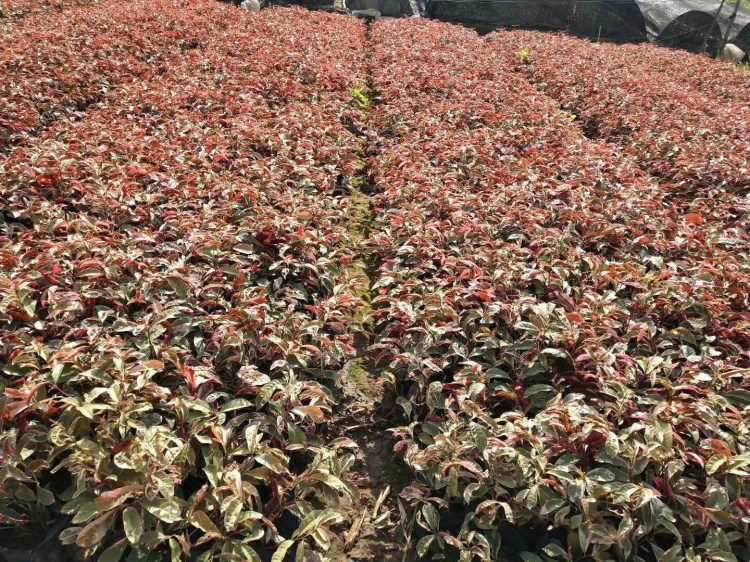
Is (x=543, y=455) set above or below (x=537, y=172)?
below

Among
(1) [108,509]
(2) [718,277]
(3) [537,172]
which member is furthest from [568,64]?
(1) [108,509]

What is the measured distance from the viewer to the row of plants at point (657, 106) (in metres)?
4.30

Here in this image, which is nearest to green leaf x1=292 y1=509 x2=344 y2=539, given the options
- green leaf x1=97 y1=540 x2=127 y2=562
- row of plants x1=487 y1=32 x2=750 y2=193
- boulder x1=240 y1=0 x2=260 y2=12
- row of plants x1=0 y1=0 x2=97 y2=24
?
green leaf x1=97 y1=540 x2=127 y2=562

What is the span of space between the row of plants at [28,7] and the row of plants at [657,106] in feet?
27.5

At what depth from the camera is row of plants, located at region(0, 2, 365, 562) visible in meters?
1.63

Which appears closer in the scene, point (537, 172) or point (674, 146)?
point (537, 172)

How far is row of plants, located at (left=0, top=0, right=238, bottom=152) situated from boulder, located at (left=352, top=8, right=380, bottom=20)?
21.4 feet

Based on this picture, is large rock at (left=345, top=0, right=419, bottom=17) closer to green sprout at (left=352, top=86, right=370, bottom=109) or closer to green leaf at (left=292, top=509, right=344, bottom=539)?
green sprout at (left=352, top=86, right=370, bottom=109)

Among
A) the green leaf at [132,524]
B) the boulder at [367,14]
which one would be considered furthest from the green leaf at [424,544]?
the boulder at [367,14]

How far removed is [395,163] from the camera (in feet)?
14.4

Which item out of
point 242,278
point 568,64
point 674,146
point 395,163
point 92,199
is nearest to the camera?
point 242,278

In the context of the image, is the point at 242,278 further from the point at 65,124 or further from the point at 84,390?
the point at 65,124

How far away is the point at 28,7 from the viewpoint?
9.12m

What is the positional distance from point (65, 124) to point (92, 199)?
190cm
